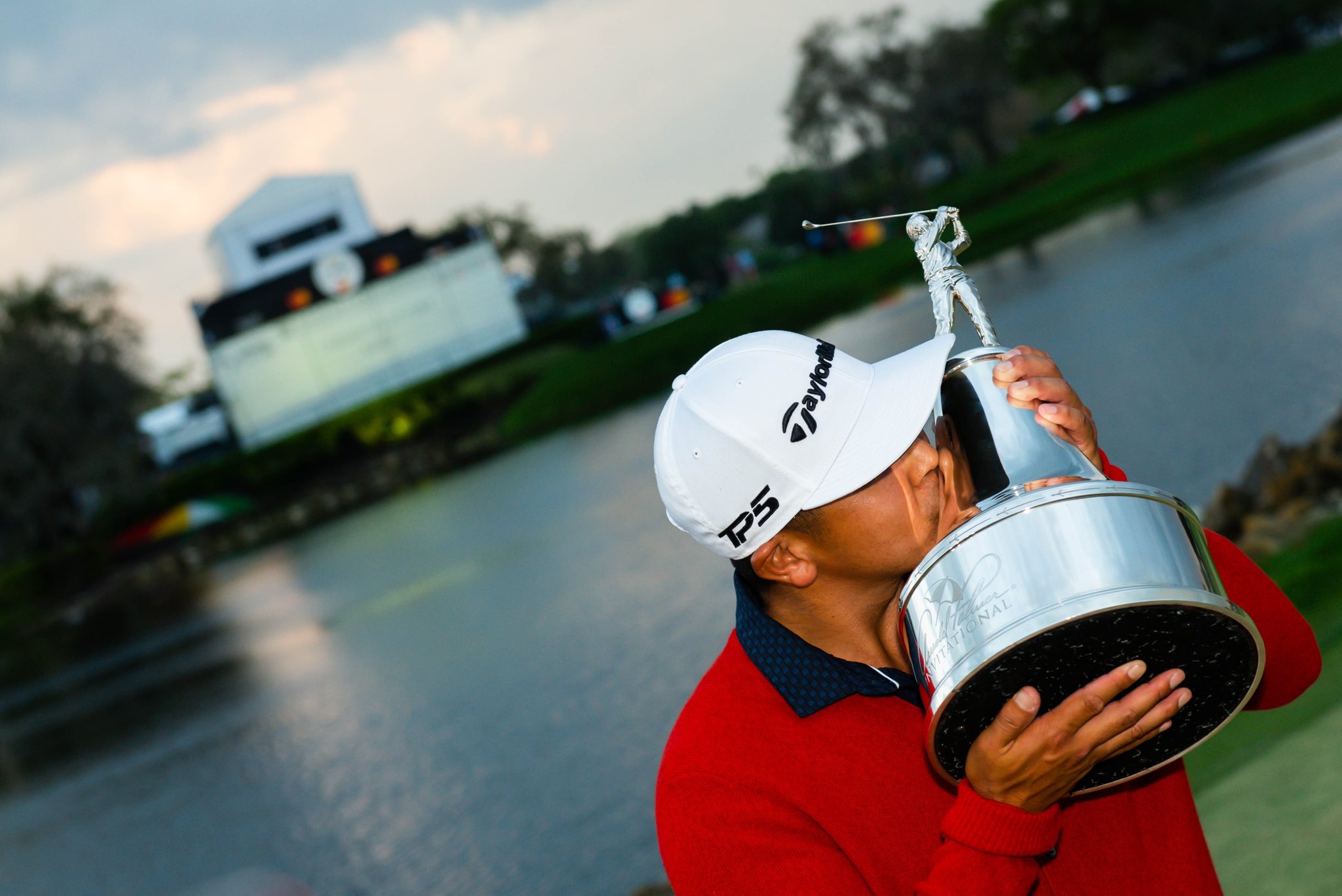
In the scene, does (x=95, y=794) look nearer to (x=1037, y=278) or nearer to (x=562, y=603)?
(x=562, y=603)

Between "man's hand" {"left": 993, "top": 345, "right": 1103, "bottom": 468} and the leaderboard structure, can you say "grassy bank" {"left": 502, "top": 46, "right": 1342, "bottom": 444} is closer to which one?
the leaderboard structure

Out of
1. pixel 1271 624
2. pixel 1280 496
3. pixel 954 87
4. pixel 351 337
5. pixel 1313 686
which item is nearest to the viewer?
pixel 1271 624

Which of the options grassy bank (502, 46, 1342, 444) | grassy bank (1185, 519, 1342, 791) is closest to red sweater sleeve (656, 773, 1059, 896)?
grassy bank (1185, 519, 1342, 791)

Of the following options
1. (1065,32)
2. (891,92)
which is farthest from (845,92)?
(1065,32)

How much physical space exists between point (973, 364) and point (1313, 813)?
224cm

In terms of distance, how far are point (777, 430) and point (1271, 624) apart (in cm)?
87

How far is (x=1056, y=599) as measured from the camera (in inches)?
56.2

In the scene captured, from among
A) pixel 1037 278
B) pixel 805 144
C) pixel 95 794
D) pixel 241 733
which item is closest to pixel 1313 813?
pixel 241 733

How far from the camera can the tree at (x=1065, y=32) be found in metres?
70.4

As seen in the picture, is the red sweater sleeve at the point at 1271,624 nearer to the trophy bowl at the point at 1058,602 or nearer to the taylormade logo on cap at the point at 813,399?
the trophy bowl at the point at 1058,602

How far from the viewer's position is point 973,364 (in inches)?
70.5

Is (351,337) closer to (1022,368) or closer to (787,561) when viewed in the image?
(787,561)

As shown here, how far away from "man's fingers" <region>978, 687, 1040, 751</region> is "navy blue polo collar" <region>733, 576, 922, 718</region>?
31cm

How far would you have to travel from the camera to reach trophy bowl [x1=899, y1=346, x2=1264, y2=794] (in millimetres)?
1426
